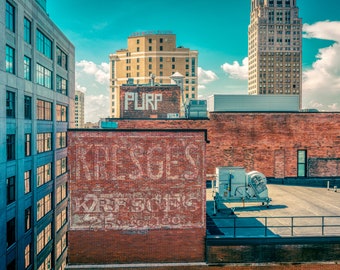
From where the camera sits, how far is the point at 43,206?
34125 millimetres

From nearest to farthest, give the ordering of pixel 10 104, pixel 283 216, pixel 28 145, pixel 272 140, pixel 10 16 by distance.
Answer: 1. pixel 283 216
2. pixel 10 104
3. pixel 10 16
4. pixel 28 145
5. pixel 272 140

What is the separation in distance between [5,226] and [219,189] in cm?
1752

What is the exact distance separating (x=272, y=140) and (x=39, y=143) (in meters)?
25.6

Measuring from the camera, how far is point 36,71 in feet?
107

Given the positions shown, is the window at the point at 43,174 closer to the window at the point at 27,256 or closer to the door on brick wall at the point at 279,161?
the window at the point at 27,256

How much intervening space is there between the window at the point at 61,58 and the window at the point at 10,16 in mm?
14465

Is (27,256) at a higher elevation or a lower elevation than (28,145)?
lower

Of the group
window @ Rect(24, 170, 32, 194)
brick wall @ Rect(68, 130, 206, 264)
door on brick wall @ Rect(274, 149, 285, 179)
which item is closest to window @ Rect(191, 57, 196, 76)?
door on brick wall @ Rect(274, 149, 285, 179)

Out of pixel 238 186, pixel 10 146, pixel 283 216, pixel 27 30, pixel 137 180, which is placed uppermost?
pixel 27 30

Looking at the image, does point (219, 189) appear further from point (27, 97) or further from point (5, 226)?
point (27, 97)

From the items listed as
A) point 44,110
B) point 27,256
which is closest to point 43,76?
point 44,110

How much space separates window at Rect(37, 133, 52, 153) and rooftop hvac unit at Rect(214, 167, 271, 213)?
68.8ft

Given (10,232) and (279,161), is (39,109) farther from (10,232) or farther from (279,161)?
(279,161)

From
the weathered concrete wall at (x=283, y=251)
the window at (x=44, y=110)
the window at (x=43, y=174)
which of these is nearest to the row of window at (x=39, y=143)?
the window at (x=43, y=174)
